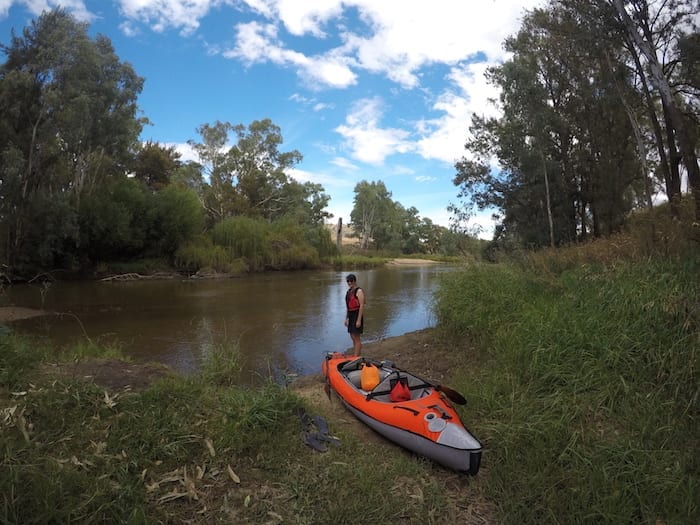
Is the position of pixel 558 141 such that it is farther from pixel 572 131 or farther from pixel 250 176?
pixel 250 176

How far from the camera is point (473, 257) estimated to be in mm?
8930

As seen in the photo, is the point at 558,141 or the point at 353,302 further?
the point at 558,141

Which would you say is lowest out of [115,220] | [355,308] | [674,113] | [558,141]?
[355,308]

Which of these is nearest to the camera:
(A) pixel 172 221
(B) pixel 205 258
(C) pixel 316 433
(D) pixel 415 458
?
(D) pixel 415 458

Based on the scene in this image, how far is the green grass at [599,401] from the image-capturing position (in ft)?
9.67

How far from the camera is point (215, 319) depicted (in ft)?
38.9

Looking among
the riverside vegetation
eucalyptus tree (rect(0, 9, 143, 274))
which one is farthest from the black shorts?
eucalyptus tree (rect(0, 9, 143, 274))

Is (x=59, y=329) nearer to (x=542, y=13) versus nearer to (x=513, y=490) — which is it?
(x=513, y=490)

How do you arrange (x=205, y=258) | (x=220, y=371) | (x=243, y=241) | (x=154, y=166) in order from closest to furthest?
(x=220, y=371) < (x=205, y=258) < (x=243, y=241) < (x=154, y=166)

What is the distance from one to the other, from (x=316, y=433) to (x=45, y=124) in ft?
69.7

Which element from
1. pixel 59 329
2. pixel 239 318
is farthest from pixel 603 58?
pixel 59 329

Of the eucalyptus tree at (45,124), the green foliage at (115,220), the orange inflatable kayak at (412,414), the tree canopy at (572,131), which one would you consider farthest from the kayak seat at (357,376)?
the green foliage at (115,220)

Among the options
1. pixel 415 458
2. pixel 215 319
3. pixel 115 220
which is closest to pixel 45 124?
pixel 115 220

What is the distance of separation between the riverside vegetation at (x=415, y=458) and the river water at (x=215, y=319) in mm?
1974
